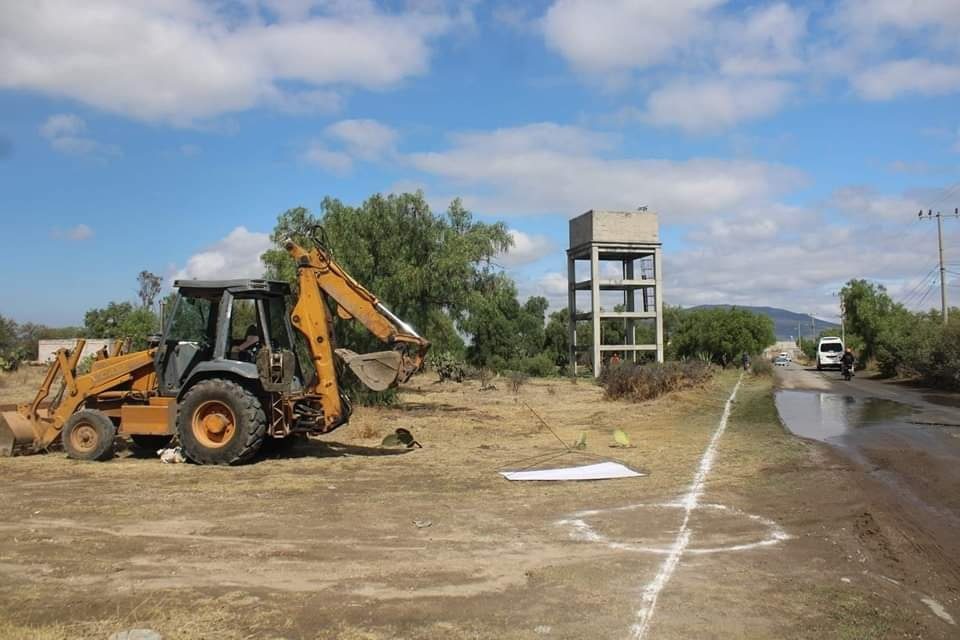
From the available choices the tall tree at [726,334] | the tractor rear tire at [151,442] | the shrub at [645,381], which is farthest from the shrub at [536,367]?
the tractor rear tire at [151,442]

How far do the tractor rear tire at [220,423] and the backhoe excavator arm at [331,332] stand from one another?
3.68ft

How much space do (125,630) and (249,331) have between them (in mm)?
8432

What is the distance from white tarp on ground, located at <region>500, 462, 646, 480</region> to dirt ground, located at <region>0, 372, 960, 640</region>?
0.36m

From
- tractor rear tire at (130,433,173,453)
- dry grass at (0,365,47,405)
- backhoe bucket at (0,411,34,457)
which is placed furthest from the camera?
dry grass at (0,365,47,405)

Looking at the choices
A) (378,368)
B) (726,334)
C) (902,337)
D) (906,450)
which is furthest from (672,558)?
(726,334)

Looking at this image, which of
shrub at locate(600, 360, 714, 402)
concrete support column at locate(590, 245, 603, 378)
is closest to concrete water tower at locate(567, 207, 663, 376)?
concrete support column at locate(590, 245, 603, 378)

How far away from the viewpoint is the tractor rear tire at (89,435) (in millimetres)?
12828

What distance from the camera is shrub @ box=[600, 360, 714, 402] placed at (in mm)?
28844

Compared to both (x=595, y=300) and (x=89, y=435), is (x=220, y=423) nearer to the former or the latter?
(x=89, y=435)

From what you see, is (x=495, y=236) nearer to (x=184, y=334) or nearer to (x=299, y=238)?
(x=299, y=238)

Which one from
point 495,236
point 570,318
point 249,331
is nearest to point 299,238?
point 495,236

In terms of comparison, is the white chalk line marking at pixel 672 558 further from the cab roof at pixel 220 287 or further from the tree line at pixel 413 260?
the tree line at pixel 413 260

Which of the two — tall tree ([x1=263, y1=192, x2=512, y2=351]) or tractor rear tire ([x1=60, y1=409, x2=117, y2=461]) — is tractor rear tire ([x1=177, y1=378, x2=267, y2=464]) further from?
tall tree ([x1=263, y1=192, x2=512, y2=351])

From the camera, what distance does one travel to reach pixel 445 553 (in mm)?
7133
